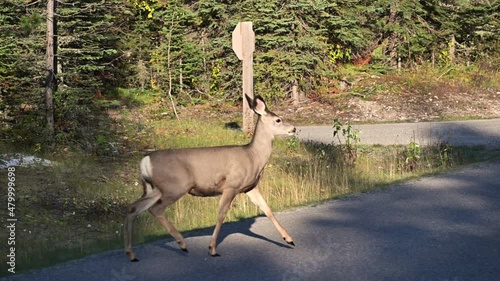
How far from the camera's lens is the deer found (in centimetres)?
776

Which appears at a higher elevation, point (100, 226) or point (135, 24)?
point (135, 24)

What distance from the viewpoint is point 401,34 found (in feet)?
98.3

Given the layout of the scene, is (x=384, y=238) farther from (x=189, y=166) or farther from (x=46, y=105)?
(x=46, y=105)

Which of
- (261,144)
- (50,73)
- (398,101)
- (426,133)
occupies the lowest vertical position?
(426,133)

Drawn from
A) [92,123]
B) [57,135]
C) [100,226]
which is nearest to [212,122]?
[92,123]

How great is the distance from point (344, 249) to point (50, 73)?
33.3 feet

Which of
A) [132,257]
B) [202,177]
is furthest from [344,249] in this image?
[132,257]

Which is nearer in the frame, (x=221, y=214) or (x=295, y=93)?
(x=221, y=214)

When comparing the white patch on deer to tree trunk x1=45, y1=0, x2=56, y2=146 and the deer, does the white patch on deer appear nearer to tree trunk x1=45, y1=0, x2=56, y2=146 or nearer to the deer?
the deer

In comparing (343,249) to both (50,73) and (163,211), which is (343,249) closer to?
Result: (163,211)

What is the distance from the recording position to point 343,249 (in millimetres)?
7832

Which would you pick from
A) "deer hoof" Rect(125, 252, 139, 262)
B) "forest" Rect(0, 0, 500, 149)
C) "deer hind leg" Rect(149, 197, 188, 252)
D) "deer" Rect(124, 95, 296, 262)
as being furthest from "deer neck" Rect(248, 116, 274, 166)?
"forest" Rect(0, 0, 500, 149)

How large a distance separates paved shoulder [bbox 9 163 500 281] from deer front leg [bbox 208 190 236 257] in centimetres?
11

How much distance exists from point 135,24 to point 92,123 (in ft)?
37.6
